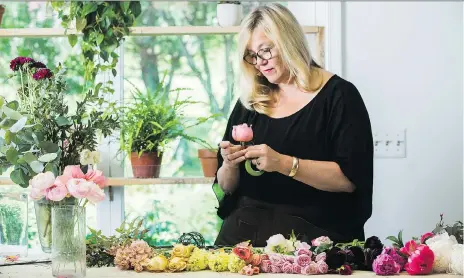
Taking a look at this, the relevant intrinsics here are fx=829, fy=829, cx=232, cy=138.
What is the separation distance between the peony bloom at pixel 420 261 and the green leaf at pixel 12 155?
3.24 feet

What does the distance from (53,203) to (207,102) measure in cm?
149

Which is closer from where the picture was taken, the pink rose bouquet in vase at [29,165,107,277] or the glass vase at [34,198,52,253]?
the pink rose bouquet in vase at [29,165,107,277]

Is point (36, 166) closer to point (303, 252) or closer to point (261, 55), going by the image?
point (303, 252)

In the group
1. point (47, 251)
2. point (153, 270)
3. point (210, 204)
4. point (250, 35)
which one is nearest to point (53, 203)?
point (47, 251)

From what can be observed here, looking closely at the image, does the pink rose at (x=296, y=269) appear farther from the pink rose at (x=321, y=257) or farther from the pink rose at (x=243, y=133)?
the pink rose at (x=243, y=133)

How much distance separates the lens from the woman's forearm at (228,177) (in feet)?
8.17

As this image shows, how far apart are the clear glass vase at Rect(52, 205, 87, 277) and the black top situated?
76cm

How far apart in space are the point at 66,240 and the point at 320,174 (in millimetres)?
801

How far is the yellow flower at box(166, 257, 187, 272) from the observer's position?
1.94 m

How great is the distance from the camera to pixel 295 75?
2.56 m

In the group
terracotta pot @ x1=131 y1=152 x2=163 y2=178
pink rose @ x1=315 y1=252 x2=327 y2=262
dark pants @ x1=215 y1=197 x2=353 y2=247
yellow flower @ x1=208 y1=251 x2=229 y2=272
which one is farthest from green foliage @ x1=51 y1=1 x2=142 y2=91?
pink rose @ x1=315 y1=252 x2=327 y2=262

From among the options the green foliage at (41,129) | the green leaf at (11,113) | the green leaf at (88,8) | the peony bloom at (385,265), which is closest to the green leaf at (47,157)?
the green foliage at (41,129)

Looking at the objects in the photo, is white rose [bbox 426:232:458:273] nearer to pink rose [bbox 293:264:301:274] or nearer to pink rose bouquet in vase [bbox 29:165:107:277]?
pink rose [bbox 293:264:301:274]

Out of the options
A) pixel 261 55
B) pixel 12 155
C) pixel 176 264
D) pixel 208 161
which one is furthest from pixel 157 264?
pixel 208 161
